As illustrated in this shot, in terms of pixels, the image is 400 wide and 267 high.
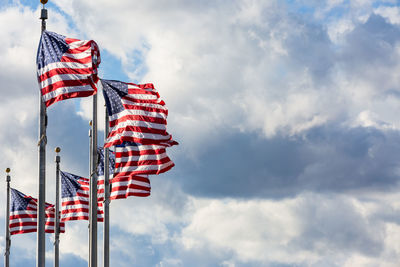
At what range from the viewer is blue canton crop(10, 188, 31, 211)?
61.8 meters

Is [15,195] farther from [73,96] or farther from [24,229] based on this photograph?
[73,96]

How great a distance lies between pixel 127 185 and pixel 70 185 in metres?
7.17

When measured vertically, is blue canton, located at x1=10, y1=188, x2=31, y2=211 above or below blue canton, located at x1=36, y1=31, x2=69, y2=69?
above

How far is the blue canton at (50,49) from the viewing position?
35531 millimetres

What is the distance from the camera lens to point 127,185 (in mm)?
50656

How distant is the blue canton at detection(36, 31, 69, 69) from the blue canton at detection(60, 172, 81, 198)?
21.3 m

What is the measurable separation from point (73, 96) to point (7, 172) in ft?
115

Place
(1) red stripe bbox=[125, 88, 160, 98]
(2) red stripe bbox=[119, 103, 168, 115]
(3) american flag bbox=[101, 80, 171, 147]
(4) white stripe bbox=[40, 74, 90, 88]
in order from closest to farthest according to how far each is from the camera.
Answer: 1. (4) white stripe bbox=[40, 74, 90, 88]
2. (3) american flag bbox=[101, 80, 171, 147]
3. (2) red stripe bbox=[119, 103, 168, 115]
4. (1) red stripe bbox=[125, 88, 160, 98]

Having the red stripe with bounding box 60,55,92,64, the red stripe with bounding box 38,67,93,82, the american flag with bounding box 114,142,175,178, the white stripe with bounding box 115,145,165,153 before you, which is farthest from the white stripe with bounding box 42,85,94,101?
the white stripe with bounding box 115,145,165,153

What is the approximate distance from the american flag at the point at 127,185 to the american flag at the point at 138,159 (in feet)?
7.83

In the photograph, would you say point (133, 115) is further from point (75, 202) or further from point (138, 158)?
point (75, 202)

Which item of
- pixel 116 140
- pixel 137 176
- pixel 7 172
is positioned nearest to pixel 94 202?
pixel 116 140

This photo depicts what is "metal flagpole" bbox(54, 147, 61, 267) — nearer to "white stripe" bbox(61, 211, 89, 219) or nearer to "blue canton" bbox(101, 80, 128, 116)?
"white stripe" bbox(61, 211, 89, 219)

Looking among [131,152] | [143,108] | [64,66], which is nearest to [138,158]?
[131,152]
